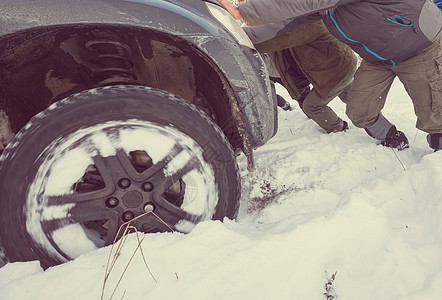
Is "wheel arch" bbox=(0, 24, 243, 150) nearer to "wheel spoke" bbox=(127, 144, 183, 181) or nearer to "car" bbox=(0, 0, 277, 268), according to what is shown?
"car" bbox=(0, 0, 277, 268)

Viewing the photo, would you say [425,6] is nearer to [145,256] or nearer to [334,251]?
[334,251]

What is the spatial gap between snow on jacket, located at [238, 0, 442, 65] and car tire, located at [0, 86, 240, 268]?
40.7 inches

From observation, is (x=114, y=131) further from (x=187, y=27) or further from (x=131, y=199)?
(x=187, y=27)

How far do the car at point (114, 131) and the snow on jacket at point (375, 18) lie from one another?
59cm

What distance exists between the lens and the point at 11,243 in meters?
1.17

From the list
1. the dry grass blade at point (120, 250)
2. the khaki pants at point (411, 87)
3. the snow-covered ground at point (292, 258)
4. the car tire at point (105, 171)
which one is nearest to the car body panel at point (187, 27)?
the car tire at point (105, 171)

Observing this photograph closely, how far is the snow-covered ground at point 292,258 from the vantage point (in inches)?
41.8

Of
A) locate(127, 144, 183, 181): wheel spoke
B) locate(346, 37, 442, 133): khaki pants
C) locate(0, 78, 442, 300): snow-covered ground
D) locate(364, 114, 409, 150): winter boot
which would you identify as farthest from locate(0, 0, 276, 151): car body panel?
locate(364, 114, 409, 150): winter boot

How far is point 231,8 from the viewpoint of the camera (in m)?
1.76

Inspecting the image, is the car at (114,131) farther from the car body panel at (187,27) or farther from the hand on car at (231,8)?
the hand on car at (231,8)

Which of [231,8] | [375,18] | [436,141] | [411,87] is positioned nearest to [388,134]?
[436,141]

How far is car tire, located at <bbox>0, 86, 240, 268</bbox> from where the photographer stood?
45.6 inches

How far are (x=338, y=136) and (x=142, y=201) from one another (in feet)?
7.40

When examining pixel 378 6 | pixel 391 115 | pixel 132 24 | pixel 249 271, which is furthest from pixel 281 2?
pixel 391 115
